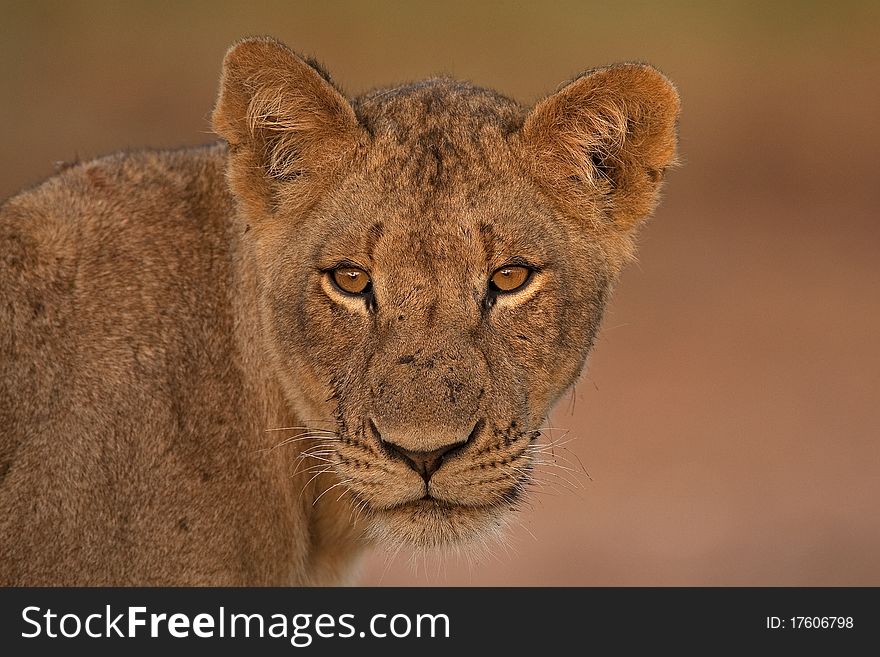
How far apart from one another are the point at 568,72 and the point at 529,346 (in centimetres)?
1473

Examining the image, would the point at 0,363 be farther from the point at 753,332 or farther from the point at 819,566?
the point at 753,332

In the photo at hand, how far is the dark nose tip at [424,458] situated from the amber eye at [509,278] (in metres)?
0.60

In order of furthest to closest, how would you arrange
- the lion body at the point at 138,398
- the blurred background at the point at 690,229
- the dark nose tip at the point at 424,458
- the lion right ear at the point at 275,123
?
the blurred background at the point at 690,229, the lion right ear at the point at 275,123, the lion body at the point at 138,398, the dark nose tip at the point at 424,458

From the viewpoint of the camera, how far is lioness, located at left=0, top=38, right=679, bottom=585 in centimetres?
466

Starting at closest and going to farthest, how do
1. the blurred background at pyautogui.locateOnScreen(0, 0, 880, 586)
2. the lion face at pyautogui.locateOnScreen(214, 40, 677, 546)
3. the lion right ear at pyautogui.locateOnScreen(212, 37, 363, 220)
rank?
the lion face at pyautogui.locateOnScreen(214, 40, 677, 546)
the lion right ear at pyautogui.locateOnScreen(212, 37, 363, 220)
the blurred background at pyautogui.locateOnScreen(0, 0, 880, 586)

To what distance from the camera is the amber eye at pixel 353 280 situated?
481 centimetres

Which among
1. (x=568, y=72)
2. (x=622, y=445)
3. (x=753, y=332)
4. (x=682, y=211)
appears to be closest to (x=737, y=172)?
(x=682, y=211)

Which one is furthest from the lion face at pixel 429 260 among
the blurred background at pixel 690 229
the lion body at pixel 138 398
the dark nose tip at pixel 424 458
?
the blurred background at pixel 690 229

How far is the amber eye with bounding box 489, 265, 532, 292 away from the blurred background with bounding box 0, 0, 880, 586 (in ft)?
19.8

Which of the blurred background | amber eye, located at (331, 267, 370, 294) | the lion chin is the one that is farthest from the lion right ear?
the blurred background

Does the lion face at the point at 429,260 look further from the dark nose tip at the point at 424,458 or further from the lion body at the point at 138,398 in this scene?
the lion body at the point at 138,398

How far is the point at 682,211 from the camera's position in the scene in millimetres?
18672

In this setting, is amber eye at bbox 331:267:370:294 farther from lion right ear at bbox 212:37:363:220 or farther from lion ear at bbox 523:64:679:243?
lion ear at bbox 523:64:679:243

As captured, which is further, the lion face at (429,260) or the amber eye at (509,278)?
the amber eye at (509,278)
